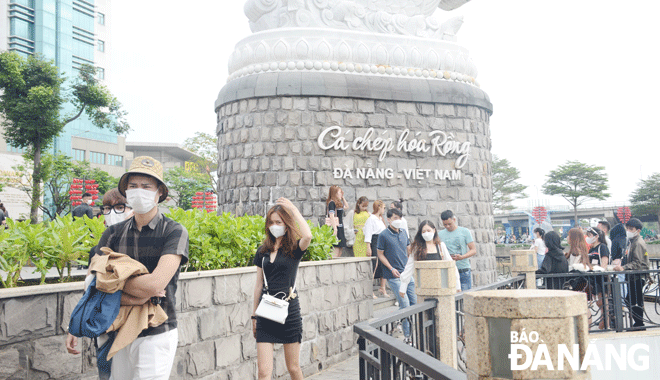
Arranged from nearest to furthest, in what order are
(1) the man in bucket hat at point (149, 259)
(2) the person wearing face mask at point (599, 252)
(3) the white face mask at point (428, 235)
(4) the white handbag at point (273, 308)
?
(1) the man in bucket hat at point (149, 259) → (4) the white handbag at point (273, 308) → (3) the white face mask at point (428, 235) → (2) the person wearing face mask at point (599, 252)

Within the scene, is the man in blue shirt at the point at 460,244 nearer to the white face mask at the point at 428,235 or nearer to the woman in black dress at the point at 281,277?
the white face mask at the point at 428,235

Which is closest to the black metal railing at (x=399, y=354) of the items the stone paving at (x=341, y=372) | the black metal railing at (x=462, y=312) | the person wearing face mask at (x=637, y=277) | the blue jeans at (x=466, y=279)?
the black metal railing at (x=462, y=312)

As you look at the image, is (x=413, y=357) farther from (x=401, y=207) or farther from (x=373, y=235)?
(x=401, y=207)

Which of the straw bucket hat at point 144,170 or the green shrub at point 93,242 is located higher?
the straw bucket hat at point 144,170

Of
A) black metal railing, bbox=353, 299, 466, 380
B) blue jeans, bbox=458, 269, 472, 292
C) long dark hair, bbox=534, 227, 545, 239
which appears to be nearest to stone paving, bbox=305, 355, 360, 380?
black metal railing, bbox=353, 299, 466, 380

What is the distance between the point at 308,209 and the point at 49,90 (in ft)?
62.5

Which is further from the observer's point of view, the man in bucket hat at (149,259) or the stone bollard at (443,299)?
the stone bollard at (443,299)

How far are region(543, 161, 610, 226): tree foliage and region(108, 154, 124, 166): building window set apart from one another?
5098 cm

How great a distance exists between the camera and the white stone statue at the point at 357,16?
13.4 metres

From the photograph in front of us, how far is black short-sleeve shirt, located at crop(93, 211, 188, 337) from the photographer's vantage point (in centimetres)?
347

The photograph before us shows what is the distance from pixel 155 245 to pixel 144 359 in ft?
2.24

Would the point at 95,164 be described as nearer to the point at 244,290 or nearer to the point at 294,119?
the point at 294,119

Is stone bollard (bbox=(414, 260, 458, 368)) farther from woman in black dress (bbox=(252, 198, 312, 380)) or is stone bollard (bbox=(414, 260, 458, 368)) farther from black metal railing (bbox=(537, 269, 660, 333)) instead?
black metal railing (bbox=(537, 269, 660, 333))

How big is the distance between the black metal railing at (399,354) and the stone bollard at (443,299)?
0.12m
